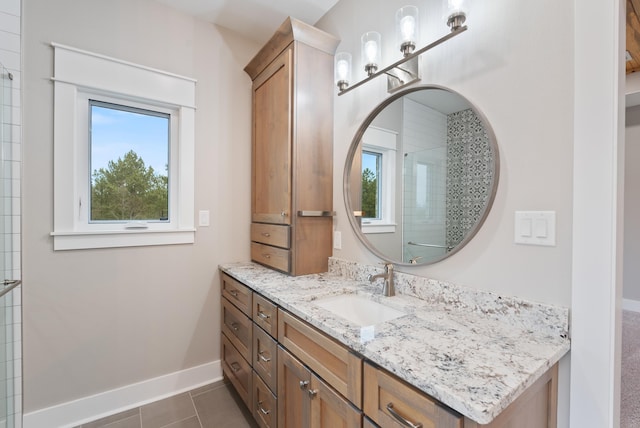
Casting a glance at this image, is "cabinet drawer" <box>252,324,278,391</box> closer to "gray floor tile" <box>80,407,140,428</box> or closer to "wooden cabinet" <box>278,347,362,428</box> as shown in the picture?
"wooden cabinet" <box>278,347,362,428</box>

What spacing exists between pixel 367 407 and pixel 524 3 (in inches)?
58.8

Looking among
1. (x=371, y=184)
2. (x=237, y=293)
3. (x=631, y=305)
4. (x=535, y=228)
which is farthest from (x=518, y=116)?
(x=631, y=305)

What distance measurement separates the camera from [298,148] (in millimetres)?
1815

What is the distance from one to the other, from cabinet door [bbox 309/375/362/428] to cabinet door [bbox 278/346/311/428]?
41mm

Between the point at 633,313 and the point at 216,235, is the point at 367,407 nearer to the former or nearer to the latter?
the point at 216,235

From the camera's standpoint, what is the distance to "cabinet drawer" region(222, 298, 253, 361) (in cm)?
169

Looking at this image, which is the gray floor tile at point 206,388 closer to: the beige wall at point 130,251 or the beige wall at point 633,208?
the beige wall at point 130,251

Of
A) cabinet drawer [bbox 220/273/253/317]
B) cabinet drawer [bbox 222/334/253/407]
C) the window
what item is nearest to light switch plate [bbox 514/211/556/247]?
cabinet drawer [bbox 220/273/253/317]

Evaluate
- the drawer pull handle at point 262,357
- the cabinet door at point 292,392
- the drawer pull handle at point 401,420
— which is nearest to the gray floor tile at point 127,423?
the drawer pull handle at point 262,357

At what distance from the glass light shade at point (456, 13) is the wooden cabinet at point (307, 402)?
143cm

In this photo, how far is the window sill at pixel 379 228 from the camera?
1612mm

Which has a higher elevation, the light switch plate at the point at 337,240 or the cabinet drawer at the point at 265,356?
the light switch plate at the point at 337,240

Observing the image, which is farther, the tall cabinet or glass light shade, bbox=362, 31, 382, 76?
the tall cabinet

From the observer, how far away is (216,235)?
218 cm
